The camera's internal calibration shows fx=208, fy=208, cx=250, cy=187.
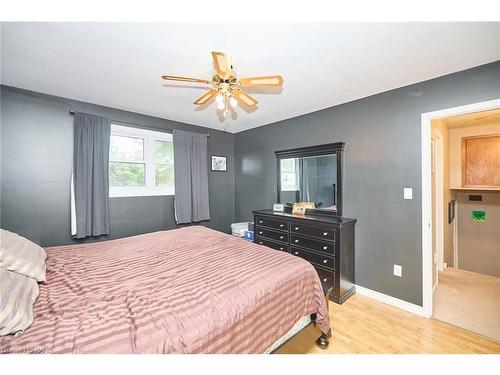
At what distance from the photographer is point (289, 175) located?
356 cm

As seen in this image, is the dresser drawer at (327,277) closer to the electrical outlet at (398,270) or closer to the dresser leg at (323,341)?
the electrical outlet at (398,270)

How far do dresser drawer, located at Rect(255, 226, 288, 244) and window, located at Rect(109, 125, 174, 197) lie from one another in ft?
5.36

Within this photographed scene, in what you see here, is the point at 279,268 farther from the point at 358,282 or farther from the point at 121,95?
the point at 121,95

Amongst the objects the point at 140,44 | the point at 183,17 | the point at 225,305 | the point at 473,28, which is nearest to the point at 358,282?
the point at 225,305

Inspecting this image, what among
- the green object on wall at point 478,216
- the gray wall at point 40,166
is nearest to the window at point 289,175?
the gray wall at point 40,166

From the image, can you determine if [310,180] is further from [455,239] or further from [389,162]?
[455,239]

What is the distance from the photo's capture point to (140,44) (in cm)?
163

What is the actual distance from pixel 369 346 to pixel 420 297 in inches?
38.1

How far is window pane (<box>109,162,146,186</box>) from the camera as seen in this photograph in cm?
305

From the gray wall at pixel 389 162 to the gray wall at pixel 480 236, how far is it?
2.03m

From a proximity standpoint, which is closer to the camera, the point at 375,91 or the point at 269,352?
the point at 269,352
